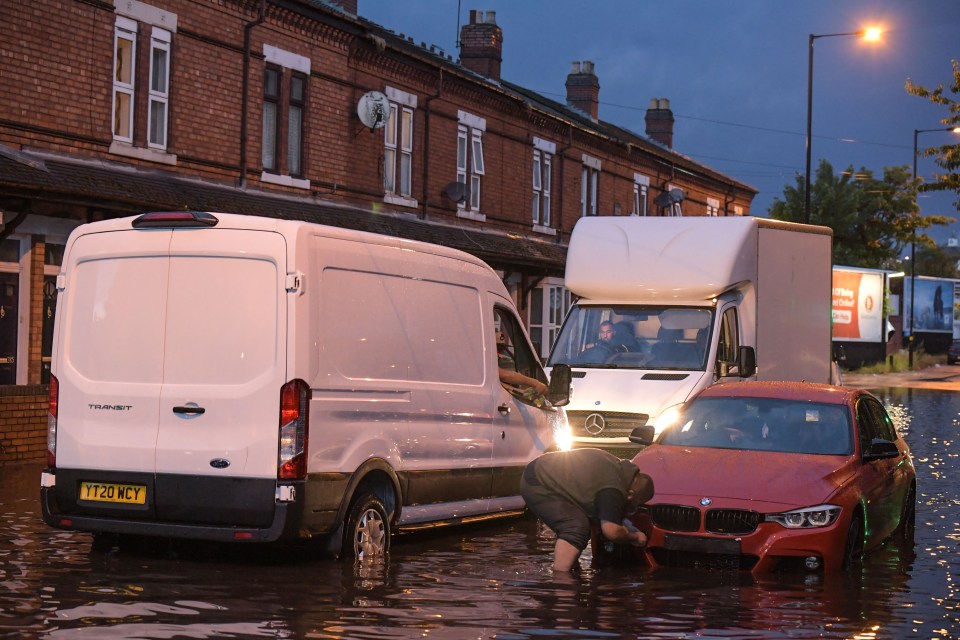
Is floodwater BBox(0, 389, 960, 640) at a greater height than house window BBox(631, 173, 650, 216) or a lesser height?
lesser

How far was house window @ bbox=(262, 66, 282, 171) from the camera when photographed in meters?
25.1

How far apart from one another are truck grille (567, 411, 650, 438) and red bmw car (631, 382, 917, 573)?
2510mm

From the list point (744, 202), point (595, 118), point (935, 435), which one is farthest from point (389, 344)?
point (744, 202)

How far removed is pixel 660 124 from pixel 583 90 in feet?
31.4

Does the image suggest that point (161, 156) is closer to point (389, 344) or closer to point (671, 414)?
point (671, 414)

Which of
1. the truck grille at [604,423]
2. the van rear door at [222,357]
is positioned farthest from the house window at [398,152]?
the van rear door at [222,357]

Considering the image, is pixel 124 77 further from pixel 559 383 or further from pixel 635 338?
pixel 559 383

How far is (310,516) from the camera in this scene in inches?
382

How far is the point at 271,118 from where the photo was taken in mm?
25344

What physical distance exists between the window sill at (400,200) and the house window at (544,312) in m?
6.67

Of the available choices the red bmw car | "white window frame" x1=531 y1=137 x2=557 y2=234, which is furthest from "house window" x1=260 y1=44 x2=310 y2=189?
the red bmw car

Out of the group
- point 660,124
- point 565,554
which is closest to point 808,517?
point 565,554

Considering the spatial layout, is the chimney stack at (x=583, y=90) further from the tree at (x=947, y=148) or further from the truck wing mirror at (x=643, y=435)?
the truck wing mirror at (x=643, y=435)

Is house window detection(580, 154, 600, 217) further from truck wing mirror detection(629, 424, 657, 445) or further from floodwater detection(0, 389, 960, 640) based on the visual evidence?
floodwater detection(0, 389, 960, 640)
